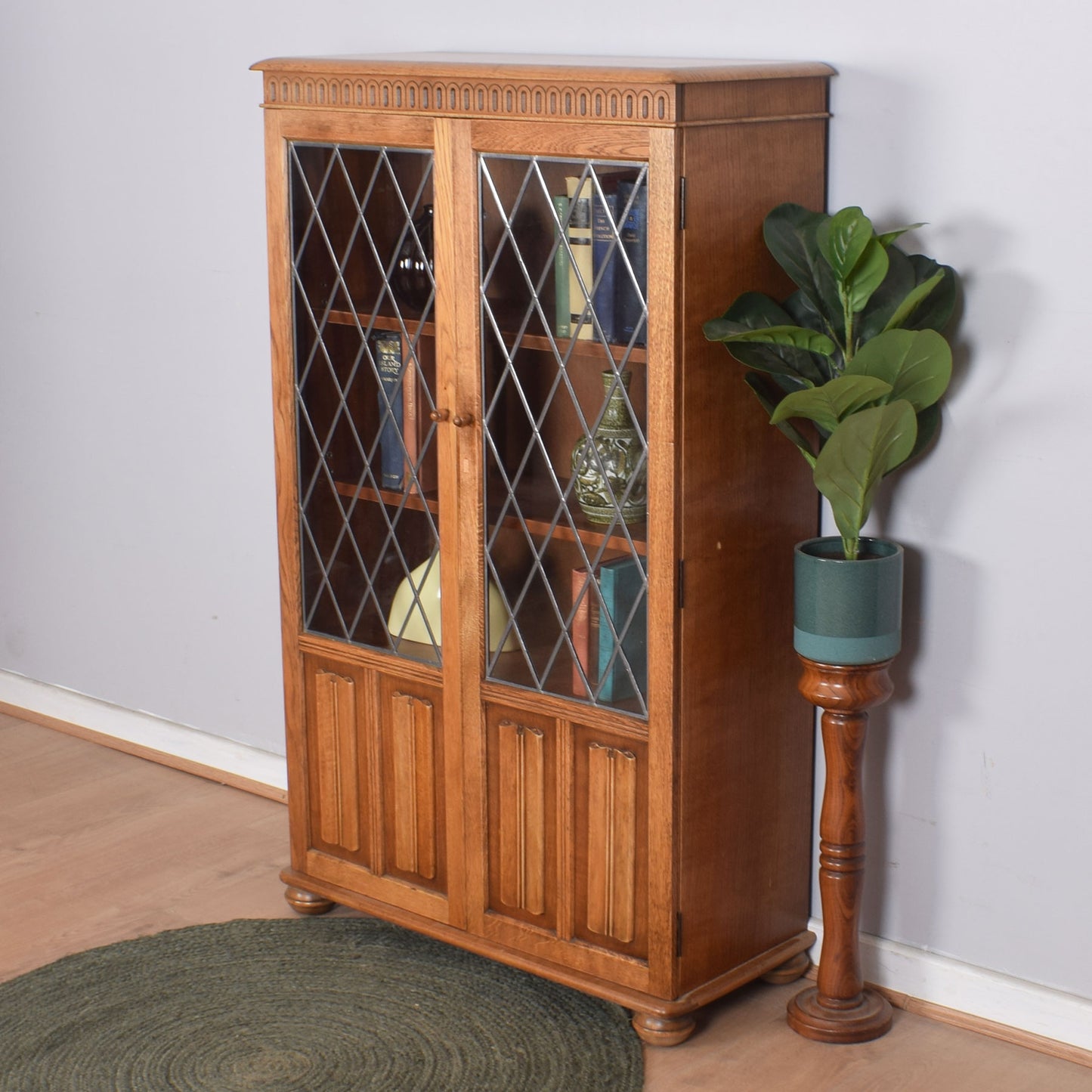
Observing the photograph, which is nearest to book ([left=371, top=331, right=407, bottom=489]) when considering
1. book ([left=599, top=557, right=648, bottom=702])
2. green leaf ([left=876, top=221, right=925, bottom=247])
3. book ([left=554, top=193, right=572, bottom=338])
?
book ([left=554, top=193, right=572, bottom=338])

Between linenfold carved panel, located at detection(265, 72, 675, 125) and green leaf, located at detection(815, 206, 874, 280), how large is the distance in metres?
0.28

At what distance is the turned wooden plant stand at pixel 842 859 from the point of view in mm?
2404

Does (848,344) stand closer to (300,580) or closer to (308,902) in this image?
(300,580)

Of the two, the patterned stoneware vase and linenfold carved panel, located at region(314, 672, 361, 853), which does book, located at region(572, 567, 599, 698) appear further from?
linenfold carved panel, located at region(314, 672, 361, 853)

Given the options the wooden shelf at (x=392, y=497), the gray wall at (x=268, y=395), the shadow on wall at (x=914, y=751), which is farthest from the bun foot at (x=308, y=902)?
the shadow on wall at (x=914, y=751)

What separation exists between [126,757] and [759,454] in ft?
6.67

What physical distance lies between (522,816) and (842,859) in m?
0.53

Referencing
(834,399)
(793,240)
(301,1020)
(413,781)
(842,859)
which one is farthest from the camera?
(413,781)

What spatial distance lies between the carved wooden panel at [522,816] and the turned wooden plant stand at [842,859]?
0.46 m

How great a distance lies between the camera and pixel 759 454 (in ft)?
7.94

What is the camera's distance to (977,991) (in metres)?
2.57

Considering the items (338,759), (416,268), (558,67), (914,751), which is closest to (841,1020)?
(914,751)

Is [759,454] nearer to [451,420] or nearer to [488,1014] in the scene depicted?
[451,420]

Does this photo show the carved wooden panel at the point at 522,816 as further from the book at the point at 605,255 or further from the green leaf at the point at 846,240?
the green leaf at the point at 846,240
